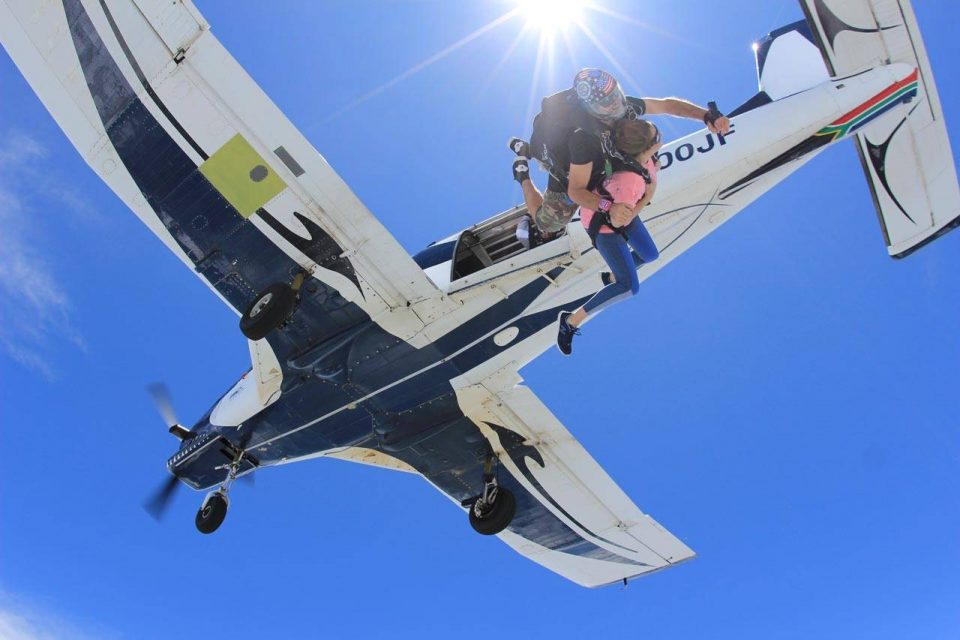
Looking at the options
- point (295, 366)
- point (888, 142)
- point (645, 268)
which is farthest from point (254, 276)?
point (888, 142)

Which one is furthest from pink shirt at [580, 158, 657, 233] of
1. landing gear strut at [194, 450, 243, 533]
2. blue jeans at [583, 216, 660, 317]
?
landing gear strut at [194, 450, 243, 533]

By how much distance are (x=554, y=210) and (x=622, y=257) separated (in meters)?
0.82

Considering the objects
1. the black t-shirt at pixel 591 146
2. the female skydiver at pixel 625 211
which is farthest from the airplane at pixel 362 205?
the black t-shirt at pixel 591 146

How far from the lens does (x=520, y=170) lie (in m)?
7.71

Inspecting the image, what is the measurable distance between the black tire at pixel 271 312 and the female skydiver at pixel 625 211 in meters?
3.94

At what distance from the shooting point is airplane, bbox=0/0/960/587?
875cm

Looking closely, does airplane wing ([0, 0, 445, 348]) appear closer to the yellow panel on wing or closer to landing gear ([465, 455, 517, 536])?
the yellow panel on wing

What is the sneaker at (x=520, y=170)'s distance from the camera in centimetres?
767

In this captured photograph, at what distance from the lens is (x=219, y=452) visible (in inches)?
497

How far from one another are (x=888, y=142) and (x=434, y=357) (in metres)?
6.05

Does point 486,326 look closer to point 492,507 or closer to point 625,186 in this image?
point 492,507

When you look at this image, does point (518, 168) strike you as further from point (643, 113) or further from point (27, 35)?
point (27, 35)

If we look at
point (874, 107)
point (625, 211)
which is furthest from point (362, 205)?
point (874, 107)

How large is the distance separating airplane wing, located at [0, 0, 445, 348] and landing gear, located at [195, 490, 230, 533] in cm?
358
